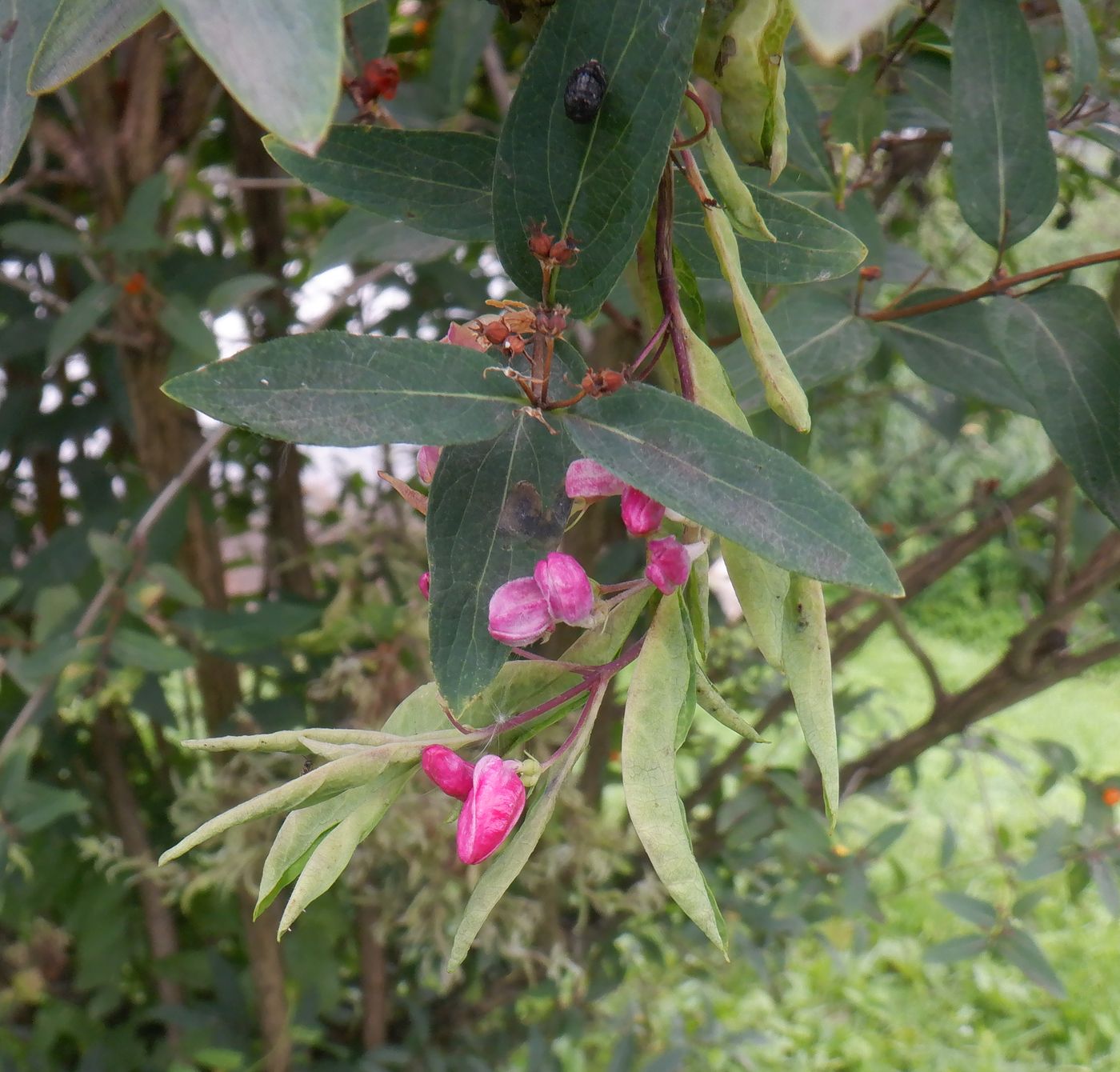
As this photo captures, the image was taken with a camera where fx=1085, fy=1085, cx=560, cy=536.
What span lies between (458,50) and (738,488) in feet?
2.06

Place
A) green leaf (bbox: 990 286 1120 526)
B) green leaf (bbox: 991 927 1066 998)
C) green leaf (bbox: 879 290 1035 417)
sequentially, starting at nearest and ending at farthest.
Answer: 1. green leaf (bbox: 990 286 1120 526)
2. green leaf (bbox: 879 290 1035 417)
3. green leaf (bbox: 991 927 1066 998)

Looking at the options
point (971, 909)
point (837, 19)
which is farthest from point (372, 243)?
point (971, 909)

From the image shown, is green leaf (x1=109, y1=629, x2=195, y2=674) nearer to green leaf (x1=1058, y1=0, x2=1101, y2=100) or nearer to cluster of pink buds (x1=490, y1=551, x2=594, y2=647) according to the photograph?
Answer: cluster of pink buds (x1=490, y1=551, x2=594, y2=647)

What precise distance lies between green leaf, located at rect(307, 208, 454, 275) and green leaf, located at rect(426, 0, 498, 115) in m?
0.22

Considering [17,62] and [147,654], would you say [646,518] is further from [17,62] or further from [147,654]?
[147,654]

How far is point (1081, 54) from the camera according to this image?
1.73 feet

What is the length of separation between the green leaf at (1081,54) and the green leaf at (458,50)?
418mm

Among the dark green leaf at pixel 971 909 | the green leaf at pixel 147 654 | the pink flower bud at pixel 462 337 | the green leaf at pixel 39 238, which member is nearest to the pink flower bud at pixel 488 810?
the pink flower bud at pixel 462 337

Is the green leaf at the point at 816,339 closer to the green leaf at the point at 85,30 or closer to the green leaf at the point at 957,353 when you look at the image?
the green leaf at the point at 957,353

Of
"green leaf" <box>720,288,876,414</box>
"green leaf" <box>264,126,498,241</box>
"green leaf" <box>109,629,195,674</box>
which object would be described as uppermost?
"green leaf" <box>264,126,498,241</box>

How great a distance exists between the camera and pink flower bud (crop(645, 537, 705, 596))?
317 millimetres

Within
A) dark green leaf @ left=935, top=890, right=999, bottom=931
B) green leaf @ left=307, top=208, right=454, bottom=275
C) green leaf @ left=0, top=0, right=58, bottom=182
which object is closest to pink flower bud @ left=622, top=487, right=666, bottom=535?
green leaf @ left=0, top=0, right=58, bottom=182

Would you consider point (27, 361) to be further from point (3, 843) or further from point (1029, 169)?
point (1029, 169)

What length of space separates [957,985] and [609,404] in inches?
78.3
